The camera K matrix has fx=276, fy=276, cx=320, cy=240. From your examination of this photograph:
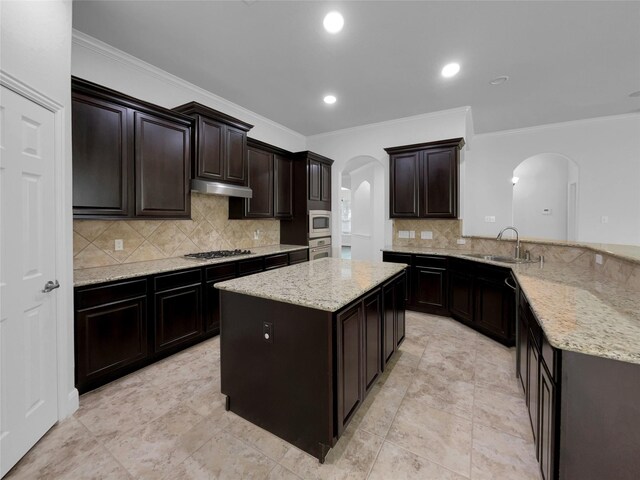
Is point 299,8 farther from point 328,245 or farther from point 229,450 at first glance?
point 328,245

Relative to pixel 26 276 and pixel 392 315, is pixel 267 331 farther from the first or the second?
pixel 26 276

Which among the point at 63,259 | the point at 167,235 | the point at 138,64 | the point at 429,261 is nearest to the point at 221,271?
the point at 167,235

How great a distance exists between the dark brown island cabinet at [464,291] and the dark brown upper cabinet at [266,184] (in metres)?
1.84

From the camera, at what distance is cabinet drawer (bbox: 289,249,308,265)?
163 inches

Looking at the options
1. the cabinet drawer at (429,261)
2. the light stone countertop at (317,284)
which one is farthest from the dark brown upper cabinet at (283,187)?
the cabinet drawer at (429,261)

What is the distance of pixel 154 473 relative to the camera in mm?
1439

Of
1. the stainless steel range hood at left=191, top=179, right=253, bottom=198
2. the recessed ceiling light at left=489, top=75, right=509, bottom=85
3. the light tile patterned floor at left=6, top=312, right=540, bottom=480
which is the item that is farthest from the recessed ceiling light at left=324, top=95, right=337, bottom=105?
the light tile patterned floor at left=6, top=312, right=540, bottom=480

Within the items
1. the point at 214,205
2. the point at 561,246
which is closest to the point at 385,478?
the point at 561,246

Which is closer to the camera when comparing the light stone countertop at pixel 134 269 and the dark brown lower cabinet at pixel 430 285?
the light stone countertop at pixel 134 269

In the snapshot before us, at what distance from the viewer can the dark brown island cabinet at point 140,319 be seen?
80.8 inches

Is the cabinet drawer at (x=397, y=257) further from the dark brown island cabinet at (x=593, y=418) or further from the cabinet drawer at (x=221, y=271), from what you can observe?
the dark brown island cabinet at (x=593, y=418)

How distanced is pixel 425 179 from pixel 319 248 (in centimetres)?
199

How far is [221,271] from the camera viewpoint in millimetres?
3023

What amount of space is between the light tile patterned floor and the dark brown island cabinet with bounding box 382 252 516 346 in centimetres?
63
